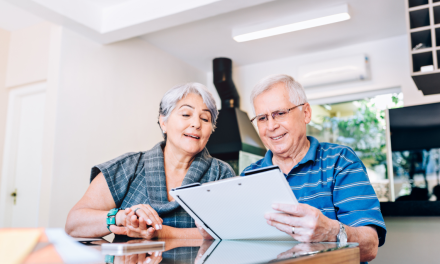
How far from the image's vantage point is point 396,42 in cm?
382

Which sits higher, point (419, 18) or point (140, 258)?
point (419, 18)

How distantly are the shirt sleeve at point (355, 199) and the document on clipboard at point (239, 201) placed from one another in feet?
0.91

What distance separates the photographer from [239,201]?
0.88 meters

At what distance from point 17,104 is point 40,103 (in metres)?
0.32

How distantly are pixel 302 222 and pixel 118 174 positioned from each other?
101 cm

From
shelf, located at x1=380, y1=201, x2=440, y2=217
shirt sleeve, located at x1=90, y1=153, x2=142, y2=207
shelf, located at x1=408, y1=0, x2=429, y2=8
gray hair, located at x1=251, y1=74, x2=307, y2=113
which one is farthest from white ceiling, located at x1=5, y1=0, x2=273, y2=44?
shelf, located at x1=380, y1=201, x2=440, y2=217

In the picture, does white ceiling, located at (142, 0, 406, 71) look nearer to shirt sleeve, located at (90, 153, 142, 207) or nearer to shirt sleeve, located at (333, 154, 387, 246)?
shirt sleeve, located at (90, 153, 142, 207)

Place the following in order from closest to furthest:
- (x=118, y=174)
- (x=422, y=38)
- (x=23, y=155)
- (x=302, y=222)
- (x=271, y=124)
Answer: (x=302, y=222) < (x=271, y=124) < (x=118, y=174) < (x=422, y=38) < (x=23, y=155)

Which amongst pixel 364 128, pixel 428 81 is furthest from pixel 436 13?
pixel 364 128

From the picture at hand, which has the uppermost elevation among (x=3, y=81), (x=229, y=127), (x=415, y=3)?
(x=415, y=3)

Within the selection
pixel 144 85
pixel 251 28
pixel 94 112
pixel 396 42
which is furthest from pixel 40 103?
pixel 396 42

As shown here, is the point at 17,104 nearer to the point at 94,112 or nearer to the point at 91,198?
the point at 94,112

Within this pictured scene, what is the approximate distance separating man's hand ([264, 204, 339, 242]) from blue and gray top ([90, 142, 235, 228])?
27.9 inches

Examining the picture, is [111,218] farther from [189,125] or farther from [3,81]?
[3,81]
